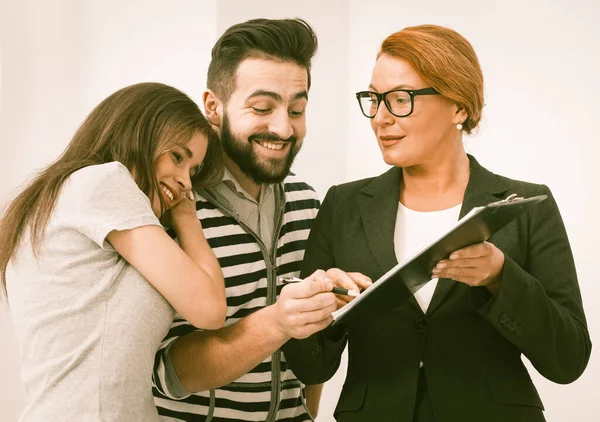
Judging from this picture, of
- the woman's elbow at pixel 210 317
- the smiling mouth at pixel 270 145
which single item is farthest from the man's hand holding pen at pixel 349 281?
the smiling mouth at pixel 270 145

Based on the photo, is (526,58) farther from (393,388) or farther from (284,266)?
(393,388)

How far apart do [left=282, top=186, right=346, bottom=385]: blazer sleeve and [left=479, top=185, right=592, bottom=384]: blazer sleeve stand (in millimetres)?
359

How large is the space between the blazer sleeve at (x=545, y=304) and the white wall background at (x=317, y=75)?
1.52 meters

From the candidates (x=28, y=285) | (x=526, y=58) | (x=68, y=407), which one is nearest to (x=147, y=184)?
(x=28, y=285)

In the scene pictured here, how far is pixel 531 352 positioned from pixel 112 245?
88cm

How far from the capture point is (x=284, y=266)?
1888mm

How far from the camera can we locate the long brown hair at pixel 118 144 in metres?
1.41

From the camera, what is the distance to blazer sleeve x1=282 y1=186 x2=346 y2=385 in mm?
1604

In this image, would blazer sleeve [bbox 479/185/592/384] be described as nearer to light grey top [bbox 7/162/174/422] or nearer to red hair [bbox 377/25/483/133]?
red hair [bbox 377/25/483/133]

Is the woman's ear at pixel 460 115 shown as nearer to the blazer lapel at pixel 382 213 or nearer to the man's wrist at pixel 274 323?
the blazer lapel at pixel 382 213

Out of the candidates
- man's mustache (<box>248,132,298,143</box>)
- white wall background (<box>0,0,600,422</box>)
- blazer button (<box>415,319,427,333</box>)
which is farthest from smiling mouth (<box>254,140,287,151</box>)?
white wall background (<box>0,0,600,422</box>)

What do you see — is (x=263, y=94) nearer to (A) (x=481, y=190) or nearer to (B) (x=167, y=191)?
(B) (x=167, y=191)

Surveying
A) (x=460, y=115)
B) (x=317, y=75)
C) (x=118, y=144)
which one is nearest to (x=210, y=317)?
(x=118, y=144)

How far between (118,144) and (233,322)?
1.79 ft
